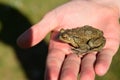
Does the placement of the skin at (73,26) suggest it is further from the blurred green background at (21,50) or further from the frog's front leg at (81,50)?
the blurred green background at (21,50)

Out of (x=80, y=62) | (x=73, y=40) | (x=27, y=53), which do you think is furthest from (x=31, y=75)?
(x=80, y=62)

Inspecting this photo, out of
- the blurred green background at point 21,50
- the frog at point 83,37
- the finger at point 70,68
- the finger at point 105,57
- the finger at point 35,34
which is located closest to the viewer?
the finger at point 70,68

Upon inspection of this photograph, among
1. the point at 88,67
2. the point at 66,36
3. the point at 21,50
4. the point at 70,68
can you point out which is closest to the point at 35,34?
the point at 66,36

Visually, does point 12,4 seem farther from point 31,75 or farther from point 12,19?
point 31,75

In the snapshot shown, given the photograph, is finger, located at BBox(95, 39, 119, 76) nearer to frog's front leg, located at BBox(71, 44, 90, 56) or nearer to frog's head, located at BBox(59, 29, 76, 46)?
frog's front leg, located at BBox(71, 44, 90, 56)

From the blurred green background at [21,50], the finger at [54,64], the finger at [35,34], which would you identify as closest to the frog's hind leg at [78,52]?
the finger at [54,64]

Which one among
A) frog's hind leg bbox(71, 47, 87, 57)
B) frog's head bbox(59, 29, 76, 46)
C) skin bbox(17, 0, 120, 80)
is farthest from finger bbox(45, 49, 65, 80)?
frog's head bbox(59, 29, 76, 46)
